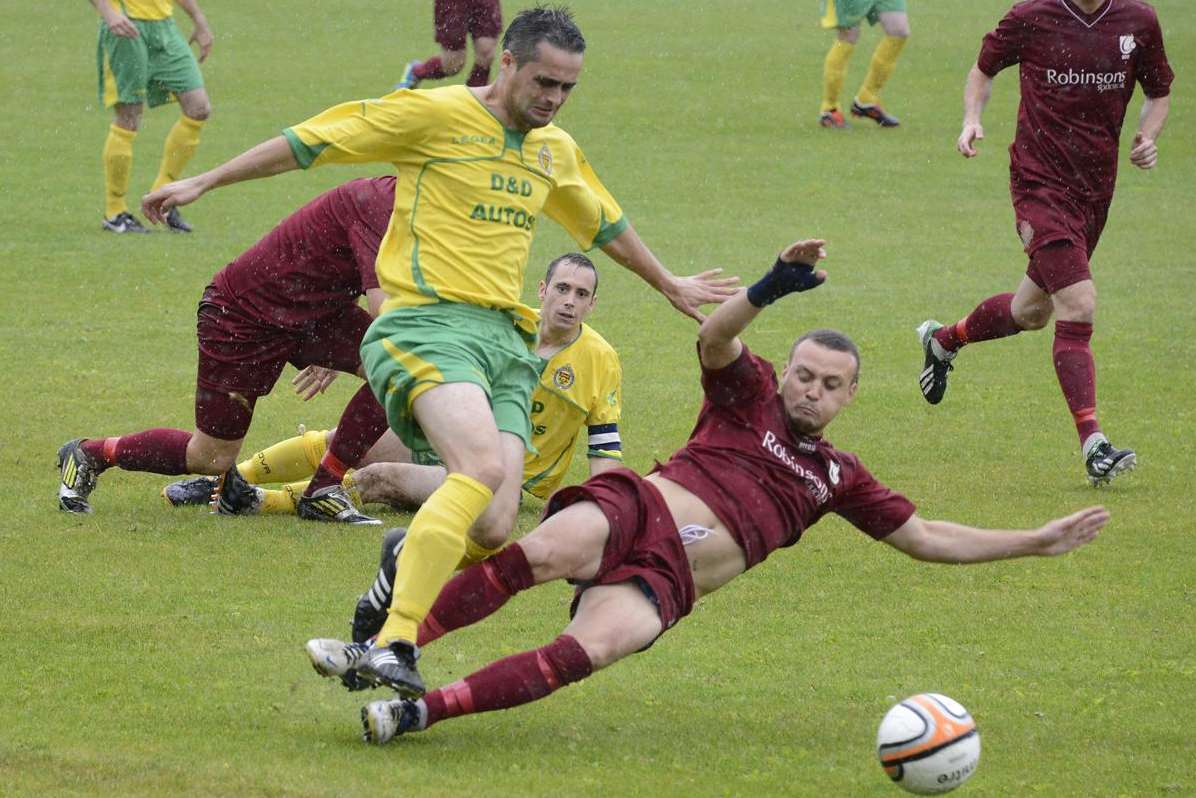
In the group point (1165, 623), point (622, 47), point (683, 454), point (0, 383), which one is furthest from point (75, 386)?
point (622, 47)

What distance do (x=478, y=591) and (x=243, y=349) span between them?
121 inches

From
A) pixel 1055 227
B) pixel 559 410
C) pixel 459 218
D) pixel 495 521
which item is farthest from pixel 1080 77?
pixel 495 521

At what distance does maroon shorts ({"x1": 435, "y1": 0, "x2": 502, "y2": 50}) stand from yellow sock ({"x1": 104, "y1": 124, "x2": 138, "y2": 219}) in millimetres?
5365

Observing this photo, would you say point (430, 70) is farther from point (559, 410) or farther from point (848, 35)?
point (559, 410)

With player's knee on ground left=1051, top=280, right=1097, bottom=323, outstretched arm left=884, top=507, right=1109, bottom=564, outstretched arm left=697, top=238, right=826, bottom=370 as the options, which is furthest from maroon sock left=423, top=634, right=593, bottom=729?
player's knee on ground left=1051, top=280, right=1097, bottom=323

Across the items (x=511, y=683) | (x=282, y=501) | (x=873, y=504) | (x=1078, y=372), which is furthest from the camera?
(x=1078, y=372)

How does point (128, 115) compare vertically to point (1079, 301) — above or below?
below

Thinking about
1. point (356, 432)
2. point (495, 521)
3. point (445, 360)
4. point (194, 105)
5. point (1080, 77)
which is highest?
point (1080, 77)

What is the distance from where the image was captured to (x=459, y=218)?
6410 mm

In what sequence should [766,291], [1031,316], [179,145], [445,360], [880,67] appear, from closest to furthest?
[766,291] < [445,360] < [1031,316] < [179,145] < [880,67]

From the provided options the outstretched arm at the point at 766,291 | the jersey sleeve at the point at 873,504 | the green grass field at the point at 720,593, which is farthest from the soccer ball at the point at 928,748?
the outstretched arm at the point at 766,291

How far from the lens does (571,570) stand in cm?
582

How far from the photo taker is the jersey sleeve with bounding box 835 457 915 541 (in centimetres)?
626

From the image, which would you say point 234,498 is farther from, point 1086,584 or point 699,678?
point 1086,584
